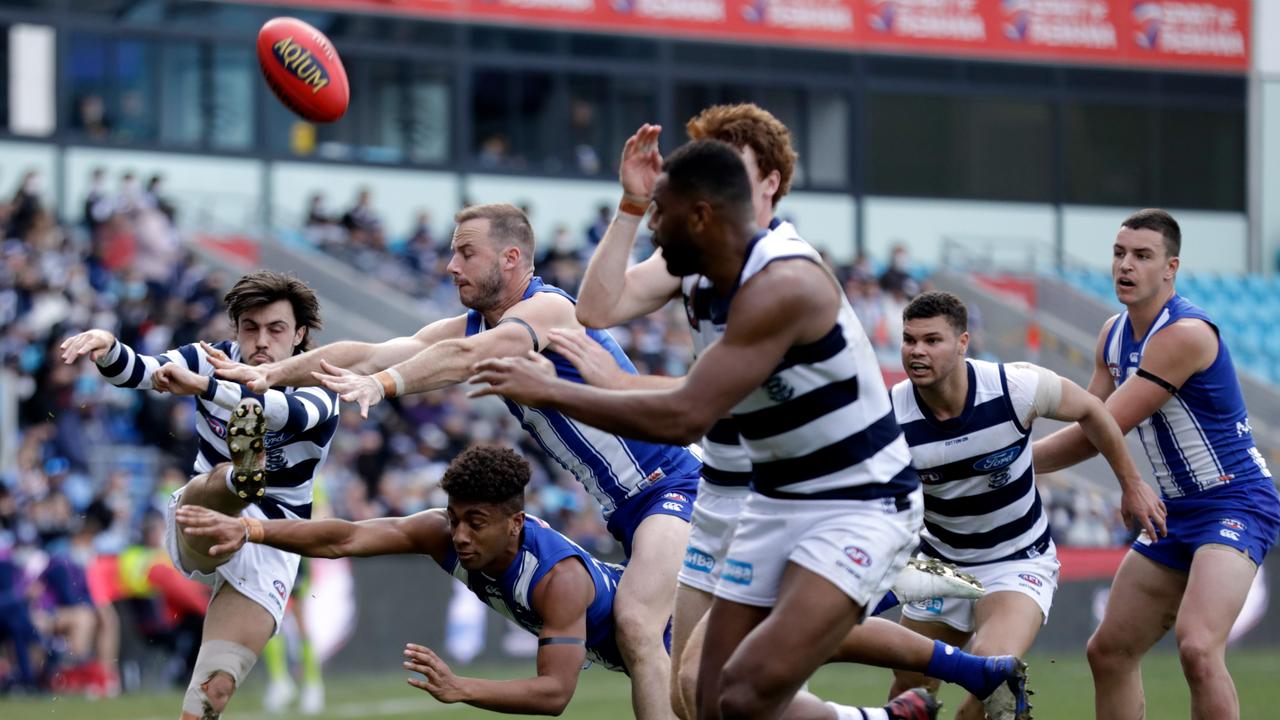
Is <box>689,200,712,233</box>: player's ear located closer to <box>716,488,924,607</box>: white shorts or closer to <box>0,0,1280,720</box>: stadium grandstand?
<box>716,488,924,607</box>: white shorts

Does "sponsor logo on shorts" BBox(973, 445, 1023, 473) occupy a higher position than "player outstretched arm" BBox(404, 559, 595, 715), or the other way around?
"sponsor logo on shorts" BBox(973, 445, 1023, 473)

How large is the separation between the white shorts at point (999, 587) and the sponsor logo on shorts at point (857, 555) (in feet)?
7.23

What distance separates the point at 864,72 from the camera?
100ft

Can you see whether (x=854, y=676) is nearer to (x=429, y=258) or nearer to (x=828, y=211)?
(x=429, y=258)

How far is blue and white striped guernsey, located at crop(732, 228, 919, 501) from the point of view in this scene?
19.7ft

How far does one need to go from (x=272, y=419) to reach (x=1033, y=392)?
3.45 metres

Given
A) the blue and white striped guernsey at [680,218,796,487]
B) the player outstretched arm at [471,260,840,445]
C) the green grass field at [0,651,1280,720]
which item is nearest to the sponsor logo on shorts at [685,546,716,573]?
the blue and white striped guernsey at [680,218,796,487]

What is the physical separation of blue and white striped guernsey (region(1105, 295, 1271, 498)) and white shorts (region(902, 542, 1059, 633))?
0.71 m

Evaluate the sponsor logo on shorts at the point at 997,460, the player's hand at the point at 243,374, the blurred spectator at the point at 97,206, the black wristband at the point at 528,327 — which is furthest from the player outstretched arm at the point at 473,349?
the blurred spectator at the point at 97,206

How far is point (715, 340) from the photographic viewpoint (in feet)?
20.7

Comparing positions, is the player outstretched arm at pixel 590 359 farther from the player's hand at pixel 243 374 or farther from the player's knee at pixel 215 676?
the player's knee at pixel 215 676

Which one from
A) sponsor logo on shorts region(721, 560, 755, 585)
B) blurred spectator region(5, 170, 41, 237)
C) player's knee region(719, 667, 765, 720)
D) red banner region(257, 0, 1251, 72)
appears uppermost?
red banner region(257, 0, 1251, 72)

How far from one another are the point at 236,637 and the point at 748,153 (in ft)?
11.2

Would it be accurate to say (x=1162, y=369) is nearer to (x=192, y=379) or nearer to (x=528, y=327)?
(x=528, y=327)
